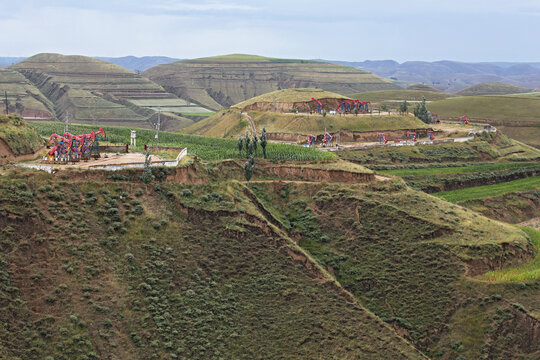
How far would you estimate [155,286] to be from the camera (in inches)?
1988

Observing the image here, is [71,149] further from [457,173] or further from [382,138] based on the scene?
[382,138]

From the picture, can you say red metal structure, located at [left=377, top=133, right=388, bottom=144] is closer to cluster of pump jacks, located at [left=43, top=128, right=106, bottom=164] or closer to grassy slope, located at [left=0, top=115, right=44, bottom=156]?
cluster of pump jacks, located at [left=43, top=128, right=106, bottom=164]

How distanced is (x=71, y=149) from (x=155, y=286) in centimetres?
2020

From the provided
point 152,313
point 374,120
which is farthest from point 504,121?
point 152,313

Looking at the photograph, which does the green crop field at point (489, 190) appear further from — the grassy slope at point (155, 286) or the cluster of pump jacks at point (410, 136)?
the grassy slope at point (155, 286)

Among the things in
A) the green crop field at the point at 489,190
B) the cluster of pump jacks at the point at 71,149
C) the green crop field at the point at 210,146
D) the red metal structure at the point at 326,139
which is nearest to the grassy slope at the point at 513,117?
the green crop field at the point at 489,190

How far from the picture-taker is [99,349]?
143 feet

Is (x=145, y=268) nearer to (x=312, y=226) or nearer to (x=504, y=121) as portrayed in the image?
(x=312, y=226)

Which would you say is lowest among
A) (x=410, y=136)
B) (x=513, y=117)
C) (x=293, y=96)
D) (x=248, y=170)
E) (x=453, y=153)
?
(x=453, y=153)

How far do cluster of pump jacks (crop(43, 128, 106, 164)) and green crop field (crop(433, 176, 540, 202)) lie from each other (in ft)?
172

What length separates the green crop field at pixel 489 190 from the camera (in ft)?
326

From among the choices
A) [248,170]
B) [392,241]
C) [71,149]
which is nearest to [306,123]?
[248,170]

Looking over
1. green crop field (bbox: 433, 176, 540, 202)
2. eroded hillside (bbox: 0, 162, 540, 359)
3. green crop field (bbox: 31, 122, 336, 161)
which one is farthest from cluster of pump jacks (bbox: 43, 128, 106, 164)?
green crop field (bbox: 433, 176, 540, 202)

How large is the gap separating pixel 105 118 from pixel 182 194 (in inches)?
5738
